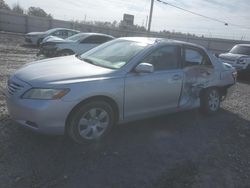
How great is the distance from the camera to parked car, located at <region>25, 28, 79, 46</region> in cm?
1886

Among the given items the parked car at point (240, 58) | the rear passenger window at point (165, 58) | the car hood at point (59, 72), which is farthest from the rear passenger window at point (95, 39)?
the car hood at point (59, 72)

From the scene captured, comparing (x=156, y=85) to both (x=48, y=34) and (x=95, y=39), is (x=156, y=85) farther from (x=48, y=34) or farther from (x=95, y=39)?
(x=48, y=34)

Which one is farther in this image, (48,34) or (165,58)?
(48,34)

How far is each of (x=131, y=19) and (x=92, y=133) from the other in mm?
48606

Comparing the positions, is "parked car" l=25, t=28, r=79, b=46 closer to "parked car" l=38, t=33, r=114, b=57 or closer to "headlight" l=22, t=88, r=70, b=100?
"parked car" l=38, t=33, r=114, b=57

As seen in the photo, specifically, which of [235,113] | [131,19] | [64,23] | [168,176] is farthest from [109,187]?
[131,19]

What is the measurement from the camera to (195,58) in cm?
596

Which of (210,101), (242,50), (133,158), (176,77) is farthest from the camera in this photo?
(242,50)

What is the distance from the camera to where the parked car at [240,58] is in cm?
1289

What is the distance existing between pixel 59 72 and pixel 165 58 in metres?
2.00

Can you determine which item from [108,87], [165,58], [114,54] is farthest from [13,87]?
[165,58]

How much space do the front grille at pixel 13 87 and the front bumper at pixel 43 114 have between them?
5.5 inches

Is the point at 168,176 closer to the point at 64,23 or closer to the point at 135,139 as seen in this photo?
the point at 135,139

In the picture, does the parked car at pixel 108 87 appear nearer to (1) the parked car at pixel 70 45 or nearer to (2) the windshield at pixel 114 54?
(2) the windshield at pixel 114 54
